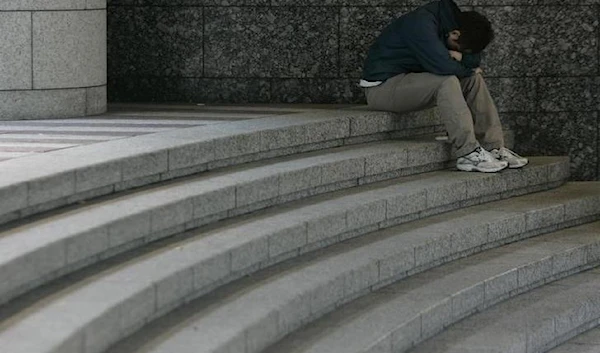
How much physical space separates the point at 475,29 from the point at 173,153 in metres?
2.75

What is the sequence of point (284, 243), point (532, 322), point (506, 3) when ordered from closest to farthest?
point (284, 243), point (532, 322), point (506, 3)

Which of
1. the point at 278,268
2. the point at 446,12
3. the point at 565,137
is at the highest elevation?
the point at 446,12

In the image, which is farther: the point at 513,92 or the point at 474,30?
the point at 513,92

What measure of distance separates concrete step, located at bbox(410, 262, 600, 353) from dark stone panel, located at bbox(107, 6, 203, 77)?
12.4 ft

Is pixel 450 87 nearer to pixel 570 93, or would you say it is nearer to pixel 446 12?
pixel 446 12

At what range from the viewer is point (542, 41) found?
1100cm

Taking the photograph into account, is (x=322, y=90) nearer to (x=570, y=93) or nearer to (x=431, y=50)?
(x=431, y=50)

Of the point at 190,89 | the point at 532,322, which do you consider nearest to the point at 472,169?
the point at 532,322

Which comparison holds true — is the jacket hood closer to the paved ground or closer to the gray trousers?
the gray trousers

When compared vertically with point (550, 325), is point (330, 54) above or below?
above

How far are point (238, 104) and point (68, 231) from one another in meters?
4.75

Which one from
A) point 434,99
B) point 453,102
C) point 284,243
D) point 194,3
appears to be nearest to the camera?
point 284,243

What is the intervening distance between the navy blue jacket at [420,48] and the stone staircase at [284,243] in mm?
385

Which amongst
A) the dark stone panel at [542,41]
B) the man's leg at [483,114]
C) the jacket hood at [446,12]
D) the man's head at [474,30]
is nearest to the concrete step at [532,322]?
the man's leg at [483,114]
